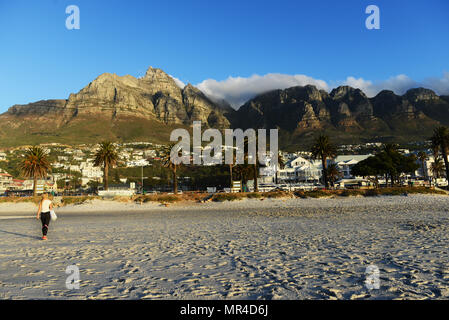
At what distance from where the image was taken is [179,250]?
375 inches

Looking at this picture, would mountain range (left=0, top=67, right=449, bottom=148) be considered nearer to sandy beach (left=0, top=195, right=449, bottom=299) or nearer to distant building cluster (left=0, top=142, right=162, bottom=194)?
distant building cluster (left=0, top=142, right=162, bottom=194)

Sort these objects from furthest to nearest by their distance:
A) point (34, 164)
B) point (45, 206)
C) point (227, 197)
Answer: point (34, 164) < point (227, 197) < point (45, 206)

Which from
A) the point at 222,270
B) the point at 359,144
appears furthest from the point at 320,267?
the point at 359,144

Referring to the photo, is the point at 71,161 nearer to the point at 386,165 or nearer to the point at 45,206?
the point at 386,165

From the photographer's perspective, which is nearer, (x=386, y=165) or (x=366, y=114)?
(x=386, y=165)

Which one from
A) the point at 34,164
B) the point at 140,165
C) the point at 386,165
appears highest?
the point at 140,165

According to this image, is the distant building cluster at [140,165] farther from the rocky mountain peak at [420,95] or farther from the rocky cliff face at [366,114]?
the rocky mountain peak at [420,95]

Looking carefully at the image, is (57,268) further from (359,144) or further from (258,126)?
(258,126)

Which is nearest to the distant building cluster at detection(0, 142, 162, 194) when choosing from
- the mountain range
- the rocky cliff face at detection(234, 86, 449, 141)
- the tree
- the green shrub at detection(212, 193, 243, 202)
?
the mountain range

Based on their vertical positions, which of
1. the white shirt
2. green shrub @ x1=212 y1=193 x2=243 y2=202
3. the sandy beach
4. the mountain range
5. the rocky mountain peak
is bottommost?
green shrub @ x1=212 y1=193 x2=243 y2=202

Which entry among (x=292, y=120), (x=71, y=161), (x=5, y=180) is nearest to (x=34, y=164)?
(x=5, y=180)

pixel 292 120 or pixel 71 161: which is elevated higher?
pixel 292 120
